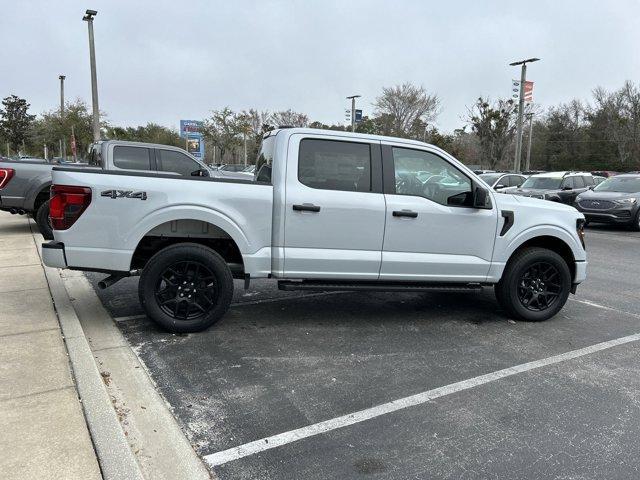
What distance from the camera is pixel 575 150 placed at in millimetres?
58312

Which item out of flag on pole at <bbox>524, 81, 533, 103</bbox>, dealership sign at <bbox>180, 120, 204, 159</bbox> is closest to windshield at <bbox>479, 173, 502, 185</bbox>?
flag on pole at <bbox>524, 81, 533, 103</bbox>

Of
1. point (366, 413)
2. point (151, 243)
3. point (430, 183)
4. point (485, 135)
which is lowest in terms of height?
point (366, 413)

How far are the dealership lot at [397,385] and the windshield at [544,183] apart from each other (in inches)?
495

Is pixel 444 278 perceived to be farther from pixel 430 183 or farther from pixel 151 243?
pixel 151 243

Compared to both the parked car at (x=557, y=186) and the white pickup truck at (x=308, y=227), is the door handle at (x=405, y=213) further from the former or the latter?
the parked car at (x=557, y=186)

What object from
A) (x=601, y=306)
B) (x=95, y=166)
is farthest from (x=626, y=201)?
(x=95, y=166)

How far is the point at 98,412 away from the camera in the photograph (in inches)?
131

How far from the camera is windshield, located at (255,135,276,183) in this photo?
533cm

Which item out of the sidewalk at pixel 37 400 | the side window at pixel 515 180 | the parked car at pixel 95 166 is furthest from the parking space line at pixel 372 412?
the side window at pixel 515 180

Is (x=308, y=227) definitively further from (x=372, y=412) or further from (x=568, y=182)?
(x=568, y=182)

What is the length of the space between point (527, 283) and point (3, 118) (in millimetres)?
68280

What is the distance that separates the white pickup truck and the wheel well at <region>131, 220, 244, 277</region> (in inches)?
0.6

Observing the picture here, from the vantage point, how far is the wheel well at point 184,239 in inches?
195

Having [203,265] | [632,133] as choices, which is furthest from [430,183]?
[632,133]
